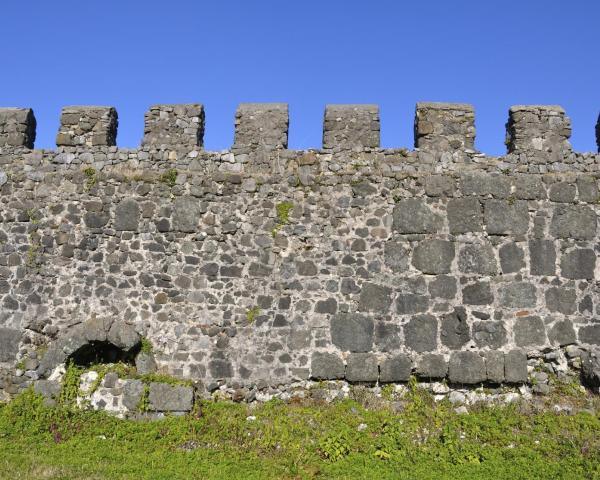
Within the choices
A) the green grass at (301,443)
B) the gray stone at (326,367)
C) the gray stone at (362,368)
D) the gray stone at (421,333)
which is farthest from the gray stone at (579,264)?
the gray stone at (326,367)

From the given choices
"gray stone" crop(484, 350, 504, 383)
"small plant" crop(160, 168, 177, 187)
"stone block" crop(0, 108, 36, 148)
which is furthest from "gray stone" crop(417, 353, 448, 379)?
"stone block" crop(0, 108, 36, 148)

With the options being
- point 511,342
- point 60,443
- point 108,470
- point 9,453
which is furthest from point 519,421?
point 9,453

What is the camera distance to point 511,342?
8828 mm

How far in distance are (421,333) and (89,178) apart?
20.3 ft

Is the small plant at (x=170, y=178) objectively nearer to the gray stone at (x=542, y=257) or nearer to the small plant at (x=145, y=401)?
the small plant at (x=145, y=401)

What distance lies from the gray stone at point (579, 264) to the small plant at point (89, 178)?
798 cm

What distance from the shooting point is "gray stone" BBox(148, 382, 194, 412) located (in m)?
8.43

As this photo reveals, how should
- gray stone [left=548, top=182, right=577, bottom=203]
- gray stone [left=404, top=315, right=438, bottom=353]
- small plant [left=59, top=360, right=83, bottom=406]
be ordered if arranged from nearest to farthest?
small plant [left=59, top=360, right=83, bottom=406] < gray stone [left=404, top=315, right=438, bottom=353] < gray stone [left=548, top=182, right=577, bottom=203]

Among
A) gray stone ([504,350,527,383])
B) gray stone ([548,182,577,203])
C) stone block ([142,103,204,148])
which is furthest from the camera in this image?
stone block ([142,103,204,148])

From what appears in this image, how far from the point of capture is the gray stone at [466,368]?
867 centimetres

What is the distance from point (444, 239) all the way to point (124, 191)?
17.9 feet

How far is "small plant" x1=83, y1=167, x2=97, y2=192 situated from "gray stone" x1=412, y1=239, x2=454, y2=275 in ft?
18.4

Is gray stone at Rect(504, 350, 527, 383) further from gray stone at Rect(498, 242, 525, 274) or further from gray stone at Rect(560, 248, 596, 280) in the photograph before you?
gray stone at Rect(560, 248, 596, 280)

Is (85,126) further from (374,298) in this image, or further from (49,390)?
(374,298)
